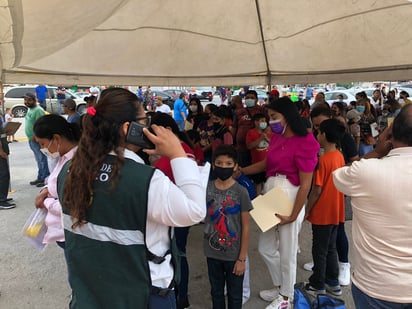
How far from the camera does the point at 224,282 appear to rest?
2389 millimetres

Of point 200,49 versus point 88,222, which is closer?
point 88,222

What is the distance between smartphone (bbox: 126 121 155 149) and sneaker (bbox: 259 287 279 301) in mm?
2289

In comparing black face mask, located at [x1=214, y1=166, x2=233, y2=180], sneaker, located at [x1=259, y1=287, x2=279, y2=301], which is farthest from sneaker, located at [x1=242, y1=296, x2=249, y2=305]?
black face mask, located at [x1=214, y1=166, x2=233, y2=180]

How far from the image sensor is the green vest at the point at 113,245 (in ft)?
3.66

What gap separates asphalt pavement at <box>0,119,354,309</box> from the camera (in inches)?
114

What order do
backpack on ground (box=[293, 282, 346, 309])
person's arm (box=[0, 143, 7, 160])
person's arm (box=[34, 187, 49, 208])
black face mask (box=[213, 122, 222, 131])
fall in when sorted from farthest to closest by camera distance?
person's arm (box=[0, 143, 7, 160]) < black face mask (box=[213, 122, 222, 131]) < person's arm (box=[34, 187, 49, 208]) < backpack on ground (box=[293, 282, 346, 309])

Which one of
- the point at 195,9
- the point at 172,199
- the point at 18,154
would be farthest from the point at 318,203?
the point at 18,154

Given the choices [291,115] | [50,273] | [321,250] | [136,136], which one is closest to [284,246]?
[321,250]

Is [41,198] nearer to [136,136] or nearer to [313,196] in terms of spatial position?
[136,136]

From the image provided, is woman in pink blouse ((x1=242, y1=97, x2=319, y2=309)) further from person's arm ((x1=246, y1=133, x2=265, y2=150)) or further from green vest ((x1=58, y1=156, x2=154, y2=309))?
green vest ((x1=58, y1=156, x2=154, y2=309))

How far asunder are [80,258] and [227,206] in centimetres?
125

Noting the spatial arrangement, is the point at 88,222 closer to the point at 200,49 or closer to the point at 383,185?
the point at 383,185

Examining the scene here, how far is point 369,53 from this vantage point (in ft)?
12.9

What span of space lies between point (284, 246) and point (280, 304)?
50 centimetres
